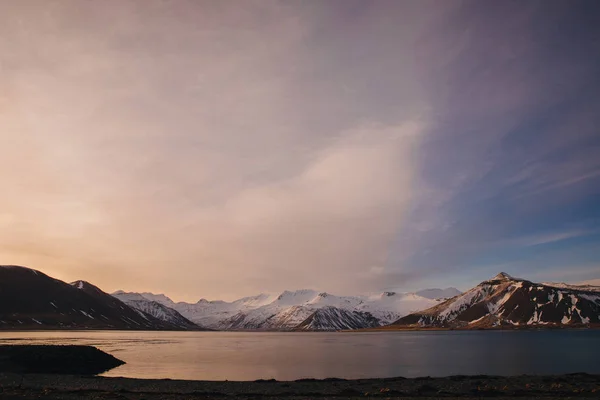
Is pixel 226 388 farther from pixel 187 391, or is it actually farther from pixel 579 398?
pixel 579 398

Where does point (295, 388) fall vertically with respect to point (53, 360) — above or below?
above

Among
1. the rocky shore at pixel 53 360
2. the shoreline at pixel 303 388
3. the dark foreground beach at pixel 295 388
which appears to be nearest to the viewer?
the dark foreground beach at pixel 295 388

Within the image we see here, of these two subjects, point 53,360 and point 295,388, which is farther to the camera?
point 53,360

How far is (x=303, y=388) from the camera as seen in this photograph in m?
57.1

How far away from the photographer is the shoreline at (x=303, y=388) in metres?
49.0

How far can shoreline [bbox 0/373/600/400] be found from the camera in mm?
49031

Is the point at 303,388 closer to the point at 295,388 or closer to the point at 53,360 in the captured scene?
the point at 295,388

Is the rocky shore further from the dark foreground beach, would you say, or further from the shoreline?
the shoreline

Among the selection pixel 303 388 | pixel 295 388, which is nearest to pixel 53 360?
pixel 295 388

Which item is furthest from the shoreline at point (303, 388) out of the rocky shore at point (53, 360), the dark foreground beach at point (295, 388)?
the rocky shore at point (53, 360)

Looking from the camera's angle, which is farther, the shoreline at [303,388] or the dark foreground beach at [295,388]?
the shoreline at [303,388]

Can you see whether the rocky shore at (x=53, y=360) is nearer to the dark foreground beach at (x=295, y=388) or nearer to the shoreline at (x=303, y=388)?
the dark foreground beach at (x=295, y=388)

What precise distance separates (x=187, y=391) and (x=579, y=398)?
4541 cm

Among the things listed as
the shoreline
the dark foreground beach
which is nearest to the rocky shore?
the dark foreground beach
